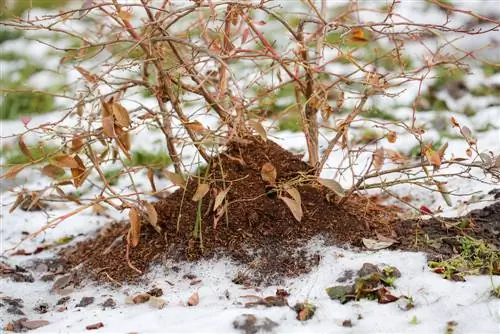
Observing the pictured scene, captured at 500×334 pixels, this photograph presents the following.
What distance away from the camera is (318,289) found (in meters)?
2.14

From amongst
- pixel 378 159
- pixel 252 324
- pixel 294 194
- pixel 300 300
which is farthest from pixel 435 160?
pixel 252 324

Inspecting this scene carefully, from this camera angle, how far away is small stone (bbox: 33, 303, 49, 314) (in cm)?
233

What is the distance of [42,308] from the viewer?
2352 mm

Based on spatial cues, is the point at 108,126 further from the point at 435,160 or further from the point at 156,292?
the point at 435,160

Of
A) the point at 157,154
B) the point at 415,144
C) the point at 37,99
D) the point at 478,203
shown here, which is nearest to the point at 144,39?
the point at 478,203

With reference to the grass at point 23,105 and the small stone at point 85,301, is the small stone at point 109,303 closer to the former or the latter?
the small stone at point 85,301

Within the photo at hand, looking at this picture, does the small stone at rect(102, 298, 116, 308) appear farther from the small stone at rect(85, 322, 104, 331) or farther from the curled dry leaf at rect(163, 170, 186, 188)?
the curled dry leaf at rect(163, 170, 186, 188)

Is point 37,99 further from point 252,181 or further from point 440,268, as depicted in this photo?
point 440,268

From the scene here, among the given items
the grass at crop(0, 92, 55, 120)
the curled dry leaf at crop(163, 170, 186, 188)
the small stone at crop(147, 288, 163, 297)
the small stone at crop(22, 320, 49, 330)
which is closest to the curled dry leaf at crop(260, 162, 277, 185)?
→ the curled dry leaf at crop(163, 170, 186, 188)

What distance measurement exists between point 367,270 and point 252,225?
1.55ft

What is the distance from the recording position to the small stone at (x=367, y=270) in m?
2.12

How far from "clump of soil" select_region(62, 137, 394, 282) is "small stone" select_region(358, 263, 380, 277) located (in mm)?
194

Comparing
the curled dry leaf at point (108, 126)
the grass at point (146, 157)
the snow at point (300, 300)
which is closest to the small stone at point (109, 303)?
the snow at point (300, 300)

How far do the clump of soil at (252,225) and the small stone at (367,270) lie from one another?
194mm
